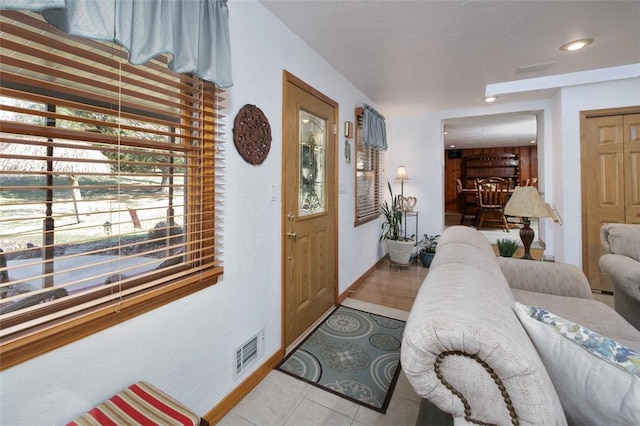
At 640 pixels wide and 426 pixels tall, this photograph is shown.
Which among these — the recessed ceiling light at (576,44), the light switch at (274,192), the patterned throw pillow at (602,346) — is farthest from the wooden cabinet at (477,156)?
the patterned throw pillow at (602,346)

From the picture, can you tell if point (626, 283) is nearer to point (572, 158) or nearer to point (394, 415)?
point (394, 415)

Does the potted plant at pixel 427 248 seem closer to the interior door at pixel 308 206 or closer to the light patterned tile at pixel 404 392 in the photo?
the interior door at pixel 308 206

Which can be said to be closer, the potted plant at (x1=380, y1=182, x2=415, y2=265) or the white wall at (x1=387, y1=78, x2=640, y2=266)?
the white wall at (x1=387, y1=78, x2=640, y2=266)

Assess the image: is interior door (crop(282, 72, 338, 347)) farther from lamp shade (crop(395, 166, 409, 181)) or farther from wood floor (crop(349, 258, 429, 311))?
lamp shade (crop(395, 166, 409, 181))

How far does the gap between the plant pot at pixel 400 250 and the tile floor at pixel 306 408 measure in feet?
7.32

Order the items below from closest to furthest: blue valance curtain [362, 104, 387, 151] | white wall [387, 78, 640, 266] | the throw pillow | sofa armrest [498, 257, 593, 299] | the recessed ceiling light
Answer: the throw pillow < sofa armrest [498, 257, 593, 299] < the recessed ceiling light < white wall [387, 78, 640, 266] < blue valance curtain [362, 104, 387, 151]

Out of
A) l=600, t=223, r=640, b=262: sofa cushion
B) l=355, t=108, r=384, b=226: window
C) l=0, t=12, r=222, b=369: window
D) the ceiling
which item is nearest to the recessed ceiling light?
the ceiling

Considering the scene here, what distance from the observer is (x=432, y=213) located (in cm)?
432

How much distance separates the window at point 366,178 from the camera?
332 cm

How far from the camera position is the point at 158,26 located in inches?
41.4

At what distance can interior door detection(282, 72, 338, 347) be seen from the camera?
2.04m

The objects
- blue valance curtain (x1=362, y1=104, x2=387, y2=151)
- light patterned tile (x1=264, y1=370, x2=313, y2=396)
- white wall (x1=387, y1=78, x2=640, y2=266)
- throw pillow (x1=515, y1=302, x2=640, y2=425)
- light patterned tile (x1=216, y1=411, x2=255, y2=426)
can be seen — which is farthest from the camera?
blue valance curtain (x1=362, y1=104, x2=387, y2=151)

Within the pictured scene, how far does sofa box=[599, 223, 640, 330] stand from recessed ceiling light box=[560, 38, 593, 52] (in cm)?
149

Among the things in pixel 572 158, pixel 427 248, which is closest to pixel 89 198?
pixel 427 248
